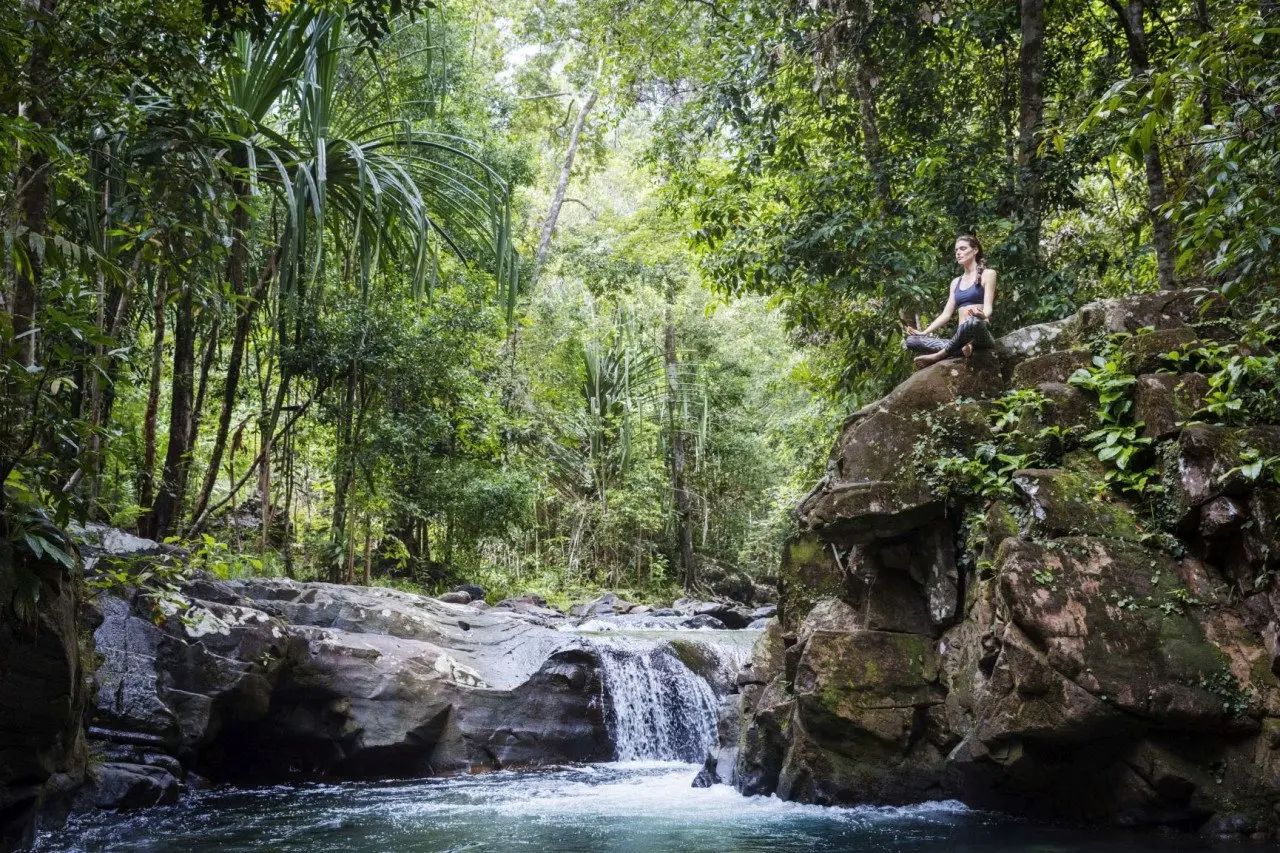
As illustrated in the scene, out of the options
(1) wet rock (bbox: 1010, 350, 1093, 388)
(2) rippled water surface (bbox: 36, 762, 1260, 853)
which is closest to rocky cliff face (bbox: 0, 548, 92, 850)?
(2) rippled water surface (bbox: 36, 762, 1260, 853)

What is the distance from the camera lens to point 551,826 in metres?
6.12

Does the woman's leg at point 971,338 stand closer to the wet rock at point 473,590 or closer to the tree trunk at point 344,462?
the tree trunk at point 344,462

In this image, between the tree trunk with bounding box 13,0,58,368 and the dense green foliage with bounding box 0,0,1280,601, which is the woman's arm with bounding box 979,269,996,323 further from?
the tree trunk with bounding box 13,0,58,368

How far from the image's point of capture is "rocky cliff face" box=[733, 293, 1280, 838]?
5039 mm

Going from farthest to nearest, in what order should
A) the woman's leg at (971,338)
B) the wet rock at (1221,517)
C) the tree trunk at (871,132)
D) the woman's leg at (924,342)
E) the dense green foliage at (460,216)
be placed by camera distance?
the tree trunk at (871,132) < the woman's leg at (924,342) < the woman's leg at (971,338) < the wet rock at (1221,517) < the dense green foliage at (460,216)

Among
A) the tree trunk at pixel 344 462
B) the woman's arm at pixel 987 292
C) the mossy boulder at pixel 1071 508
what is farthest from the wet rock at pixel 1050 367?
the tree trunk at pixel 344 462

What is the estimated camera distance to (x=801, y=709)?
6.27 metres

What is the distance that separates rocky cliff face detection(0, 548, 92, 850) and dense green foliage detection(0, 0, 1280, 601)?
0.34 m

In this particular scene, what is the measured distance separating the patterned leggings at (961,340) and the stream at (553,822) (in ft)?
10.3

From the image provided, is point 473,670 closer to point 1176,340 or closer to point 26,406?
point 26,406

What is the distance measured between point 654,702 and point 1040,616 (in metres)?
5.09

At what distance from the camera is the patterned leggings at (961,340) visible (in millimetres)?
6746

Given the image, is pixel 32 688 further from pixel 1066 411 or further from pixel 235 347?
pixel 1066 411

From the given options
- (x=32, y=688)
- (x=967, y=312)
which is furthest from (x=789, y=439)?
(x=32, y=688)
